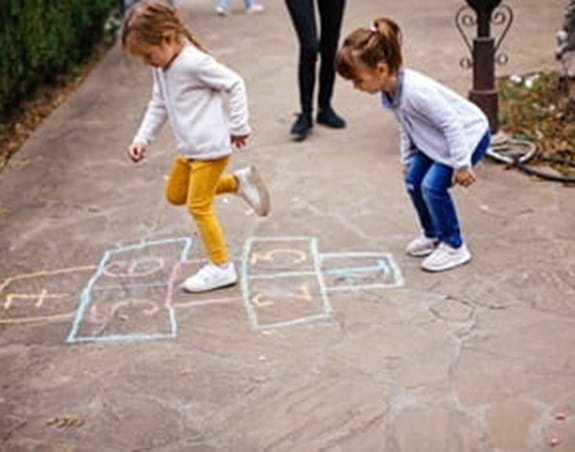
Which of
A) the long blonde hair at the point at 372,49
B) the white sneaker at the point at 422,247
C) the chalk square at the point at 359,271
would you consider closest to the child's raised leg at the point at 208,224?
the chalk square at the point at 359,271

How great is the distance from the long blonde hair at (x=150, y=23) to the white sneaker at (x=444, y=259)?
1.45 meters

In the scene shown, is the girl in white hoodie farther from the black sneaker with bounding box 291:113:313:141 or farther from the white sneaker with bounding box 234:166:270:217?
the black sneaker with bounding box 291:113:313:141

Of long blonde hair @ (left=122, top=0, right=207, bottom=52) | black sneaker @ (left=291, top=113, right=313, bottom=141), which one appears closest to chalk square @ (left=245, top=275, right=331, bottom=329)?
long blonde hair @ (left=122, top=0, right=207, bottom=52)

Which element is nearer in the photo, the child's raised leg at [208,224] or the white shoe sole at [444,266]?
the child's raised leg at [208,224]

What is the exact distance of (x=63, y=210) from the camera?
227 inches

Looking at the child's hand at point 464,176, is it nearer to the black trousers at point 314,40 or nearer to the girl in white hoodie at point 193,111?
the girl in white hoodie at point 193,111

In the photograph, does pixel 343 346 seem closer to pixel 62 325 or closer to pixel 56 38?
pixel 62 325

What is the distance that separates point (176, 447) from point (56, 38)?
5.53 metres

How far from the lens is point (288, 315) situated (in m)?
4.36

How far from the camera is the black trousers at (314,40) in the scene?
637 cm

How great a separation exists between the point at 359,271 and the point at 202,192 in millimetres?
768

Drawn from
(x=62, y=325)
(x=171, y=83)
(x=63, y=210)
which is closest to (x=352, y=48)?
(x=171, y=83)

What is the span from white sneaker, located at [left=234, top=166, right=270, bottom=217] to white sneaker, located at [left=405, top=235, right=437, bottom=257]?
674mm

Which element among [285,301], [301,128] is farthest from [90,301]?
[301,128]
